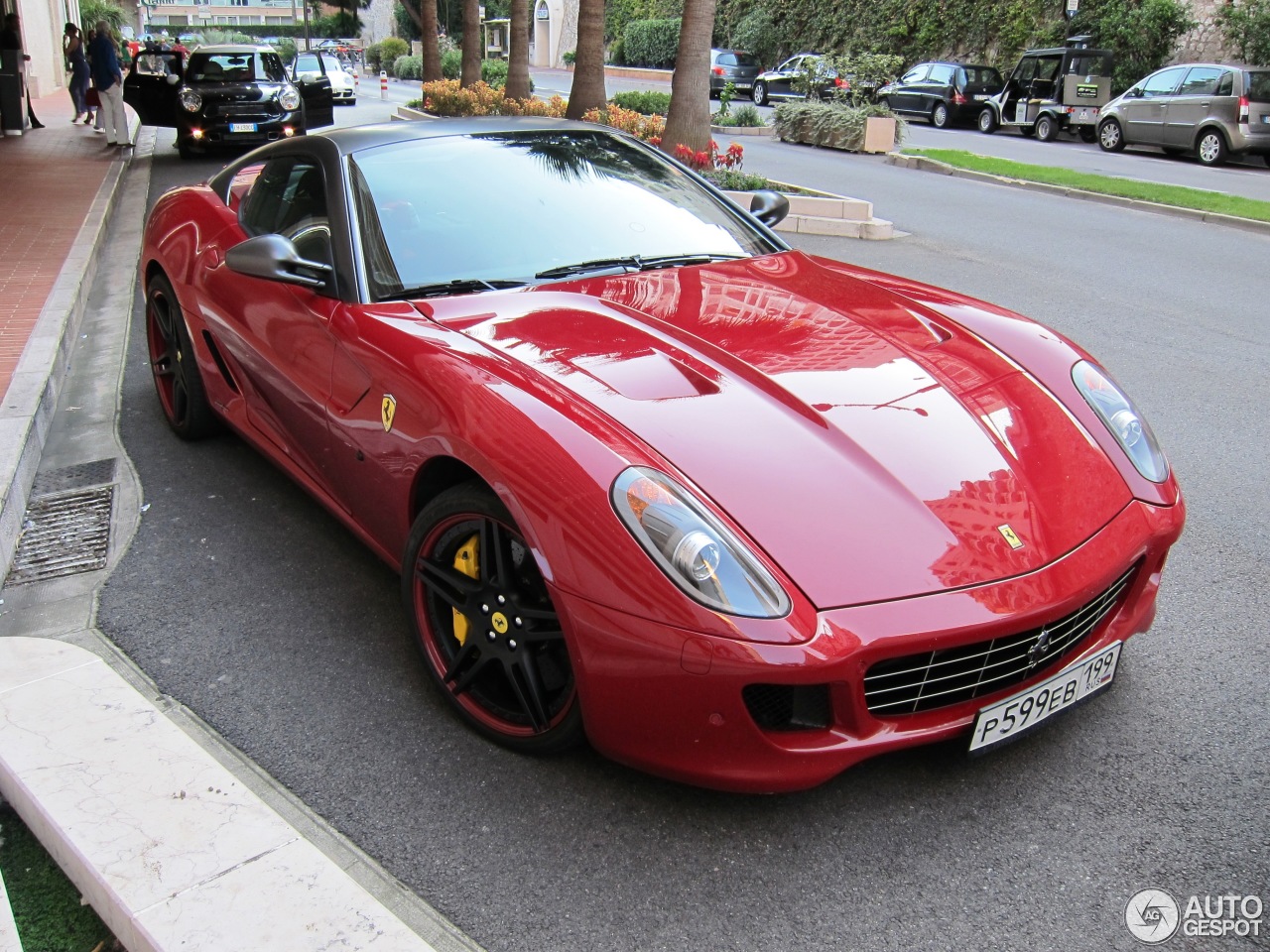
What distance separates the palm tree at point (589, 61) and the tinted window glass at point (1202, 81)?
10.1 meters

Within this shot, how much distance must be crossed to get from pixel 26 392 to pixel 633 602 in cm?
407

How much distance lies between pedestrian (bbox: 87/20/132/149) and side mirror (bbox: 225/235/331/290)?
1416cm

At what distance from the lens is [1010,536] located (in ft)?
8.18

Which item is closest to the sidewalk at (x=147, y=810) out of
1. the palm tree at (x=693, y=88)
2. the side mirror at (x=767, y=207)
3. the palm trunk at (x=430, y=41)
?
the side mirror at (x=767, y=207)

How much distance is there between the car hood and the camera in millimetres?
2418

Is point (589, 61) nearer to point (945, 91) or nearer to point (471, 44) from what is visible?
point (471, 44)

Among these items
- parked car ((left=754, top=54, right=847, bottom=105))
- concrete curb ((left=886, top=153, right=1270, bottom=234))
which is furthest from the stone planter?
parked car ((left=754, top=54, right=847, bottom=105))

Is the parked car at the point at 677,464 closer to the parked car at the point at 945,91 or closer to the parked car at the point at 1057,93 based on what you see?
the parked car at the point at 1057,93

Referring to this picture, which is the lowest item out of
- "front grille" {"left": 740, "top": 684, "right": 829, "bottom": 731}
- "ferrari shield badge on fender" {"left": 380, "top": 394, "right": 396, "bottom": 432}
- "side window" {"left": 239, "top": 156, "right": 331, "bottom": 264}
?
"front grille" {"left": 740, "top": 684, "right": 829, "bottom": 731}

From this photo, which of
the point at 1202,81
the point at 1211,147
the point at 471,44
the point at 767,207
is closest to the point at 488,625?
the point at 767,207

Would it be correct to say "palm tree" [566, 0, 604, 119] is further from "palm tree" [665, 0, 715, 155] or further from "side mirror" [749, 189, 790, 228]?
"side mirror" [749, 189, 790, 228]

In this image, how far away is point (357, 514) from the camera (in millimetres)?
3371

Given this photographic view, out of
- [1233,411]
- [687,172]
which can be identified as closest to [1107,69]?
[1233,411]

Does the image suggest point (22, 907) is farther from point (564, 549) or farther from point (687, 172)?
point (687, 172)
